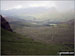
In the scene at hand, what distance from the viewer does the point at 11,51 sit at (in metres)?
6.59

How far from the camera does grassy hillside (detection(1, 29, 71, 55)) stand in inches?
Result: 260

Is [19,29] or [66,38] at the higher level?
[19,29]

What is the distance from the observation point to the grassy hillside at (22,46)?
21.7ft

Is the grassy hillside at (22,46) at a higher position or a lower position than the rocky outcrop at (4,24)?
lower

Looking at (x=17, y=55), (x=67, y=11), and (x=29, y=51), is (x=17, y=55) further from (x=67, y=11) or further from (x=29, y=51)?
(x=67, y=11)

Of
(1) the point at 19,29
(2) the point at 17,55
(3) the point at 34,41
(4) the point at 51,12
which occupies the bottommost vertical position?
(2) the point at 17,55

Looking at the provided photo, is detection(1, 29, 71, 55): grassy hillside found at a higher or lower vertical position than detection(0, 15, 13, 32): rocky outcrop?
lower

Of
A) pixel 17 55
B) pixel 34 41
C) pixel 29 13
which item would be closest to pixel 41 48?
pixel 34 41

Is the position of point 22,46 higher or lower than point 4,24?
lower

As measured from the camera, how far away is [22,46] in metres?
6.62

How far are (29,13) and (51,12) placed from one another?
0.81 m

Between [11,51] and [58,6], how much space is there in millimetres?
2388

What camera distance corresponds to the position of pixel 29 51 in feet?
21.7

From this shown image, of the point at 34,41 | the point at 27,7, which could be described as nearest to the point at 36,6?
the point at 27,7
